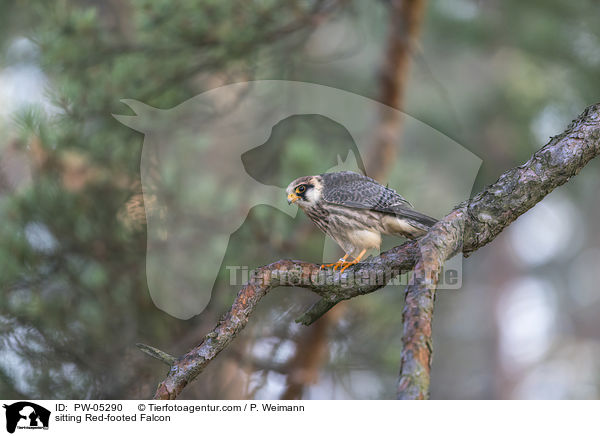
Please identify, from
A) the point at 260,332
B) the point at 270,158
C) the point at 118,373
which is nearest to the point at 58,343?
the point at 118,373

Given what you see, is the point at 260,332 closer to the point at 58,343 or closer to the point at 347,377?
the point at 347,377

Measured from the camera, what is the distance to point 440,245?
207 centimetres

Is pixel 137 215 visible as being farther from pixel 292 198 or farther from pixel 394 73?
pixel 394 73

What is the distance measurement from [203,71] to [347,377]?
2.82 metres

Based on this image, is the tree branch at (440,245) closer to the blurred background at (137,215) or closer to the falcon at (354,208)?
the falcon at (354,208)

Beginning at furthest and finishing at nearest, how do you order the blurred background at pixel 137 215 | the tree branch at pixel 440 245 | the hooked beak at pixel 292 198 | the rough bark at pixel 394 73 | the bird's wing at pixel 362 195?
the rough bark at pixel 394 73, the blurred background at pixel 137 215, the hooked beak at pixel 292 198, the bird's wing at pixel 362 195, the tree branch at pixel 440 245

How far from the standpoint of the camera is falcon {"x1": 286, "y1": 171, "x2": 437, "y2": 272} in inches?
122

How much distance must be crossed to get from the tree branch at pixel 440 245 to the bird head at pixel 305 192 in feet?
2.99

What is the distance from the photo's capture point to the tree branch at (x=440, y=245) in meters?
2.22

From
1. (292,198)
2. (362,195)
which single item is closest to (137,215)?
(292,198)

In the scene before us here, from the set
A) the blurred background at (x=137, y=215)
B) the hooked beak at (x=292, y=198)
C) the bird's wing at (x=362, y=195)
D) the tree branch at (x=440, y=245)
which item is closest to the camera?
the tree branch at (x=440, y=245)
